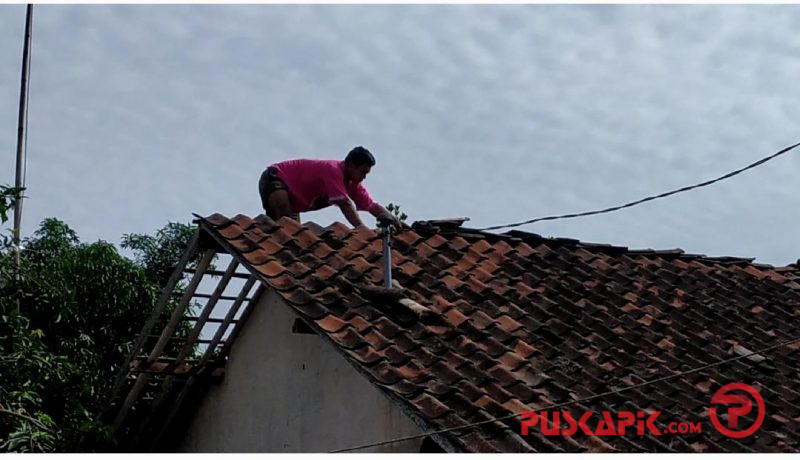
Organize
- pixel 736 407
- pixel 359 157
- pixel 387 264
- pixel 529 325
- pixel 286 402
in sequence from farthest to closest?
1. pixel 359 157
2. pixel 286 402
3. pixel 529 325
4. pixel 387 264
5. pixel 736 407

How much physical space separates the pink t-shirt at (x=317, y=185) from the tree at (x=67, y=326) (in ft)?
7.80

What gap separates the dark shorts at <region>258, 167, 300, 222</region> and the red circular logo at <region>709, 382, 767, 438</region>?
3.81 m

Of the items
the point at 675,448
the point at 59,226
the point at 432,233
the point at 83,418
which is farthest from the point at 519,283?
the point at 59,226

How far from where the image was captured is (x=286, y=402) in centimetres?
813

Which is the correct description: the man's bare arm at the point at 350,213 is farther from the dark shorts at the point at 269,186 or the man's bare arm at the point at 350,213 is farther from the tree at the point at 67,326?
the tree at the point at 67,326

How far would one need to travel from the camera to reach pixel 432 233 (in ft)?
30.9

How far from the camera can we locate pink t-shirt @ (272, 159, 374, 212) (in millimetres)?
8836

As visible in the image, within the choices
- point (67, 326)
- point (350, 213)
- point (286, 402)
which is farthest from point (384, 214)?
point (67, 326)

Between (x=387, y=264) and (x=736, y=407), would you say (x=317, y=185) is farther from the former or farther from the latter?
(x=736, y=407)

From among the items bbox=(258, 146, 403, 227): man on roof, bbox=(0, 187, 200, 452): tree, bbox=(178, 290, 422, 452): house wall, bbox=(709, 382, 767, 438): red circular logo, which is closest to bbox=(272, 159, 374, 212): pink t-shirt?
bbox=(258, 146, 403, 227): man on roof

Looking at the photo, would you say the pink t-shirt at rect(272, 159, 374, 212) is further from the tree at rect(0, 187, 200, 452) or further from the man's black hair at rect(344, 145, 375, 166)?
the tree at rect(0, 187, 200, 452)

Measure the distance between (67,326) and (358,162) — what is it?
15.3 feet

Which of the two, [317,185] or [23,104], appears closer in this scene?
[317,185]

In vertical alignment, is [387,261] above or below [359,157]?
below
